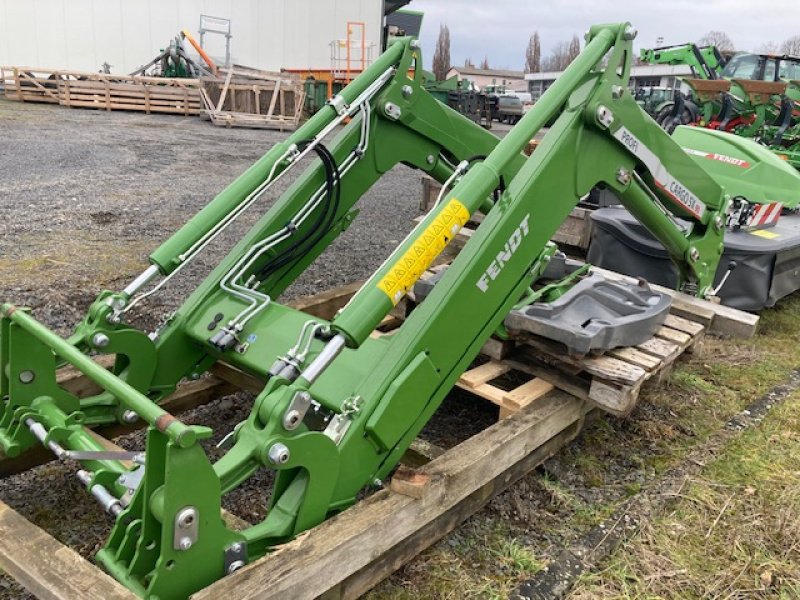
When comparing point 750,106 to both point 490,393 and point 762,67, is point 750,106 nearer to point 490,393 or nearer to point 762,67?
point 762,67

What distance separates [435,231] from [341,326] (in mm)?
472

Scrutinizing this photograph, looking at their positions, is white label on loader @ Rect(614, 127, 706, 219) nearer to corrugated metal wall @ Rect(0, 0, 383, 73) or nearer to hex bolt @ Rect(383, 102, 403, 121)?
hex bolt @ Rect(383, 102, 403, 121)

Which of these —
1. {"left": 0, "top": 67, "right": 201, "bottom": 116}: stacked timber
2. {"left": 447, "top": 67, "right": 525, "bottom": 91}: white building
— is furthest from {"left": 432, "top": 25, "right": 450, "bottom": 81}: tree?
{"left": 0, "top": 67, "right": 201, "bottom": 116}: stacked timber

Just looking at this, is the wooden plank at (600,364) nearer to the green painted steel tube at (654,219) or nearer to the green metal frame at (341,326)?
the green metal frame at (341,326)

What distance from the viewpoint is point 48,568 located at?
6.07 feet

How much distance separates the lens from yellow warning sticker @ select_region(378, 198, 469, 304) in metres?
2.22

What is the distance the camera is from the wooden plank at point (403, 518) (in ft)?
6.34

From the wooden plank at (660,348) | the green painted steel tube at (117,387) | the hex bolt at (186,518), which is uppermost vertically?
the green painted steel tube at (117,387)

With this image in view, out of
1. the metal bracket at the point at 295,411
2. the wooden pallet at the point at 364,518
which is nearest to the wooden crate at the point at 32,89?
the wooden pallet at the point at 364,518

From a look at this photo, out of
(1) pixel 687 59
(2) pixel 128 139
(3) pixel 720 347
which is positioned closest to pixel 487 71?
(1) pixel 687 59

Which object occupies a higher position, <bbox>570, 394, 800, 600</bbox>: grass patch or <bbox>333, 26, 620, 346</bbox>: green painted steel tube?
<bbox>333, 26, 620, 346</bbox>: green painted steel tube

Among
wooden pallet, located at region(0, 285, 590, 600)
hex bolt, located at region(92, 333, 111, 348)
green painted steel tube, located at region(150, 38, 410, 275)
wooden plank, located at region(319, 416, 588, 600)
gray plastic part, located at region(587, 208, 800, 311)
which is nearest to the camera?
wooden pallet, located at region(0, 285, 590, 600)

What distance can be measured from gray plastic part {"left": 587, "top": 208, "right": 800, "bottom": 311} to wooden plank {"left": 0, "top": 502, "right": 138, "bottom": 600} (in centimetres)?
408

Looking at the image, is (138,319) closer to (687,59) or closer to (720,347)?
(720,347)
